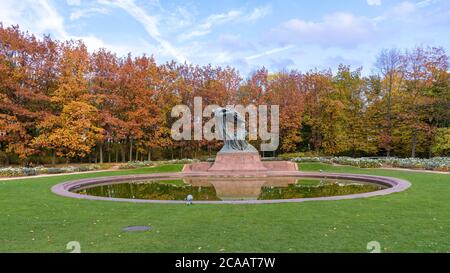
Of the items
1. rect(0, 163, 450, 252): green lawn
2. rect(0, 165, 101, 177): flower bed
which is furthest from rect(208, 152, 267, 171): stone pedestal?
rect(0, 163, 450, 252): green lawn

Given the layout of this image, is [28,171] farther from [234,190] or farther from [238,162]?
[234,190]

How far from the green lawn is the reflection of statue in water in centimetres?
1239

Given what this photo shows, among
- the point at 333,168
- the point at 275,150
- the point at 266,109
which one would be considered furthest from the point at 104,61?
the point at 333,168

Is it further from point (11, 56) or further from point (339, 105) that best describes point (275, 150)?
point (11, 56)

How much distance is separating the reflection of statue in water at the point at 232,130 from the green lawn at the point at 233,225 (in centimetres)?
1239

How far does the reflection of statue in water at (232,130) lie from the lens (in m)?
23.6

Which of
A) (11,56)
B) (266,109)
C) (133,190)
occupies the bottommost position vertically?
(133,190)

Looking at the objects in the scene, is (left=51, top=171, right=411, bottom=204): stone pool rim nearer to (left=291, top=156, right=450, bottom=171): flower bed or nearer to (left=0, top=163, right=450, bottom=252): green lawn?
(left=0, top=163, right=450, bottom=252): green lawn

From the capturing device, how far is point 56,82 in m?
31.2

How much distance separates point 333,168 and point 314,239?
60.0ft

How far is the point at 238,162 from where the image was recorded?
2350 centimetres

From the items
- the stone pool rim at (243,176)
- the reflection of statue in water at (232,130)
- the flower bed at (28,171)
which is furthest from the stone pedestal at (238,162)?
the flower bed at (28,171)

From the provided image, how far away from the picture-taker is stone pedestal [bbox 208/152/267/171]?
23484 millimetres

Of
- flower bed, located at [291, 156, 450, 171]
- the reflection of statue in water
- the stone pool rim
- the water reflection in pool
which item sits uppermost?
the reflection of statue in water
